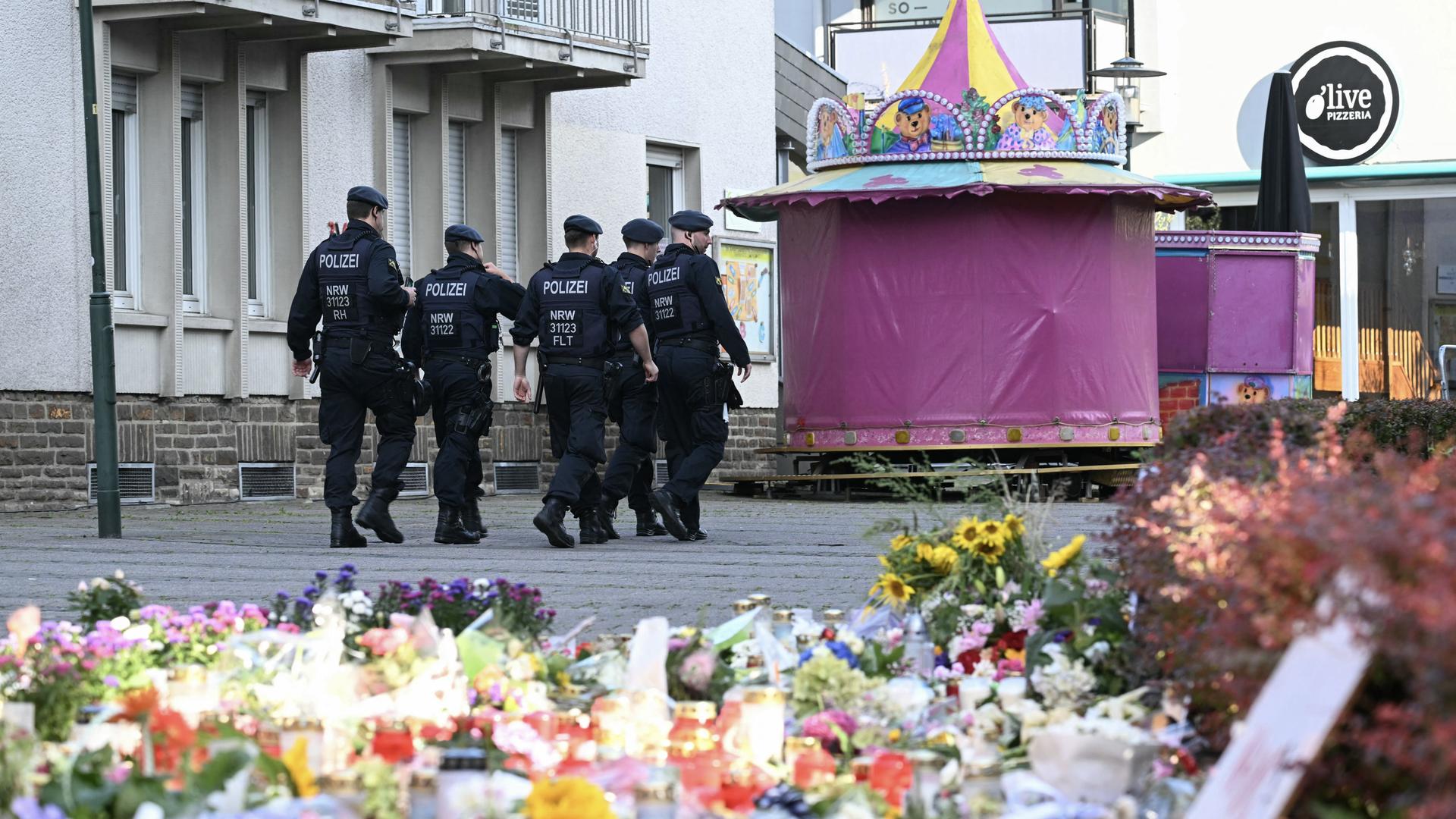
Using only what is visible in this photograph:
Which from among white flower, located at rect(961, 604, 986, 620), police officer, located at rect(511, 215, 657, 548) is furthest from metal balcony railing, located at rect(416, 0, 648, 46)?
white flower, located at rect(961, 604, 986, 620)

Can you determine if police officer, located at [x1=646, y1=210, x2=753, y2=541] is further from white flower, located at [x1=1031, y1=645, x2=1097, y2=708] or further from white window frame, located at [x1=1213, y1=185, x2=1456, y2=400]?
white window frame, located at [x1=1213, y1=185, x2=1456, y2=400]

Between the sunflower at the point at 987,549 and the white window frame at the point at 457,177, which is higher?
the white window frame at the point at 457,177

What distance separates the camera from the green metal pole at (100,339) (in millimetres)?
14820

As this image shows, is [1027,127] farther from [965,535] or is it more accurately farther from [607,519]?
[965,535]

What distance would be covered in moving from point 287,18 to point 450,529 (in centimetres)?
682

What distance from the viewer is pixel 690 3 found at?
2550cm

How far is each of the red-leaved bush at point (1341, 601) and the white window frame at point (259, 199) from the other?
16.1 m

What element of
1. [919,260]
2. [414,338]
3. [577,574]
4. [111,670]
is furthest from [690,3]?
[111,670]

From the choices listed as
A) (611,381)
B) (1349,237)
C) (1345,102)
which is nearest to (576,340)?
(611,381)

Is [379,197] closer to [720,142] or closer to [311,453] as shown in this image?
[311,453]

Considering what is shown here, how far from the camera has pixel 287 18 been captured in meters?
19.4

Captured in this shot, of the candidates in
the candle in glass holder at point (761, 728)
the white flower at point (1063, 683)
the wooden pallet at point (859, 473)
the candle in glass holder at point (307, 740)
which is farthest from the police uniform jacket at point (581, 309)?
the candle in glass holder at point (307, 740)

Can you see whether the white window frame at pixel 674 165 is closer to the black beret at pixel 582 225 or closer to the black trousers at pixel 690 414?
the black trousers at pixel 690 414

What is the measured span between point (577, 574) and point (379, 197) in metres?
3.27
